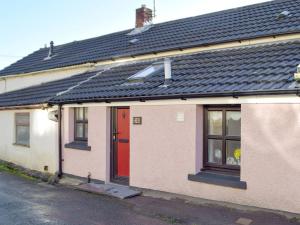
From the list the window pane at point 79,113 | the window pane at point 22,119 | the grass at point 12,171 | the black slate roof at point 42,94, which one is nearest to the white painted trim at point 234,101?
the window pane at point 79,113

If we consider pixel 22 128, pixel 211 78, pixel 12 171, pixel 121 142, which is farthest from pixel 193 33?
pixel 12 171

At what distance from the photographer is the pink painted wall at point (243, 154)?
6.84 meters

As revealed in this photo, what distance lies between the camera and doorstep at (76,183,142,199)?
9053mm

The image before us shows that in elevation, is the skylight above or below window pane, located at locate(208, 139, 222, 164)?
above

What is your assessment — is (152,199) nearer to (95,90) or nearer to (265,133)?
(265,133)

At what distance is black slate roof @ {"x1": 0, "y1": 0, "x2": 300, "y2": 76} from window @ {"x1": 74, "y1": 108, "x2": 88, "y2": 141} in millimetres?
2673

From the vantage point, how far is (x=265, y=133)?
716cm

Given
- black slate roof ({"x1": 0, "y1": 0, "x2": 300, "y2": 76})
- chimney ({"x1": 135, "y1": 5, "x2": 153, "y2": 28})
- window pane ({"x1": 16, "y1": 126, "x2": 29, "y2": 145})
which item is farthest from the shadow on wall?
chimney ({"x1": 135, "y1": 5, "x2": 153, "y2": 28})

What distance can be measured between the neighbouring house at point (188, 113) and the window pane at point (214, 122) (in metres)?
0.03

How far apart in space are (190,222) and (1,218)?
3898 mm

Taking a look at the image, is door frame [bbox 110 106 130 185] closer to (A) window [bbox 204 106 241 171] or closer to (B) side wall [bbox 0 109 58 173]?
(B) side wall [bbox 0 109 58 173]

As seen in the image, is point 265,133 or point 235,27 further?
point 235,27

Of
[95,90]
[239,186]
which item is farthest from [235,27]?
[239,186]

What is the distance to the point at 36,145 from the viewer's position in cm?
1348
